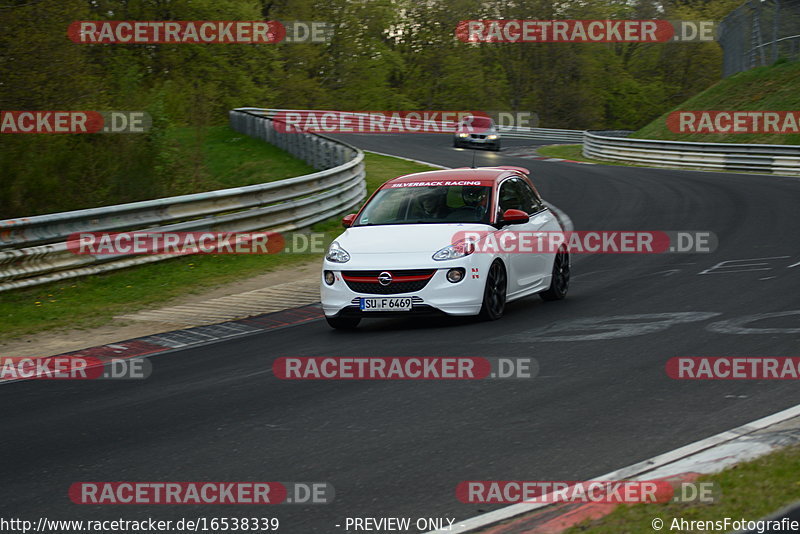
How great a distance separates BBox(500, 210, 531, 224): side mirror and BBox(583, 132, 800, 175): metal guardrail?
22.4 metres

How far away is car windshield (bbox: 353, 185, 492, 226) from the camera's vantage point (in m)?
11.3

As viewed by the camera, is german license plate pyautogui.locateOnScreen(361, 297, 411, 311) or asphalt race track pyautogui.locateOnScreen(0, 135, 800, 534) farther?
german license plate pyautogui.locateOnScreen(361, 297, 411, 311)

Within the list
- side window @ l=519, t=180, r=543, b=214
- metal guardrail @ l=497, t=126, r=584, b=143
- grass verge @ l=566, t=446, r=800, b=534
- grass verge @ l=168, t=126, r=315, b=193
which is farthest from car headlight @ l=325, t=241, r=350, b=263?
metal guardrail @ l=497, t=126, r=584, b=143

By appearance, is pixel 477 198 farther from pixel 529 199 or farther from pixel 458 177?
pixel 529 199

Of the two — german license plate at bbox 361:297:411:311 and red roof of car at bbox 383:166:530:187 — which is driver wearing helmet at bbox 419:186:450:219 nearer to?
red roof of car at bbox 383:166:530:187

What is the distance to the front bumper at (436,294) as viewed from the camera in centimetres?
1013

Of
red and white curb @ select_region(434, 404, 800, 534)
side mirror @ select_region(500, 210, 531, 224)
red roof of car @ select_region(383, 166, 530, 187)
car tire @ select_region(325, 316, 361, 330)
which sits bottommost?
car tire @ select_region(325, 316, 361, 330)

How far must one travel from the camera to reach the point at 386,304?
10172 mm

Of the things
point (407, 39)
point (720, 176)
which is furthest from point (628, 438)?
point (407, 39)

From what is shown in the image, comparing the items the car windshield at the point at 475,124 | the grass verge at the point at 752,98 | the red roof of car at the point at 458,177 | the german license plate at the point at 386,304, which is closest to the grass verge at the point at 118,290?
the german license plate at the point at 386,304

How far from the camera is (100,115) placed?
717 inches

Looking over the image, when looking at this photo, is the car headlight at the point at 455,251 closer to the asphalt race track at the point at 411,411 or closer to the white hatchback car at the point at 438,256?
the white hatchback car at the point at 438,256

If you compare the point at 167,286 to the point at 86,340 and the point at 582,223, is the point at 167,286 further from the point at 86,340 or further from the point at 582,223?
→ the point at 582,223

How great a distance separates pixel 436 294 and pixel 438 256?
1.33 feet
